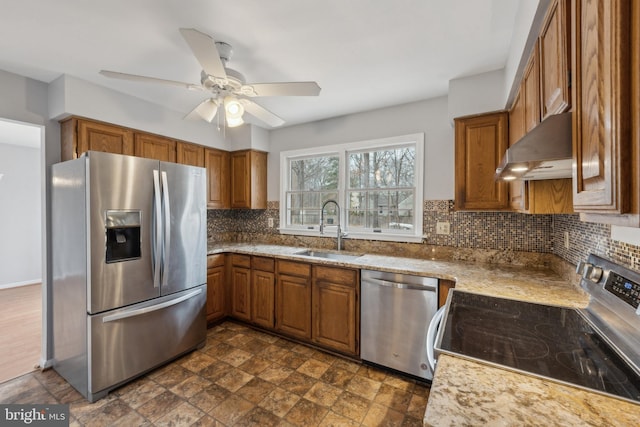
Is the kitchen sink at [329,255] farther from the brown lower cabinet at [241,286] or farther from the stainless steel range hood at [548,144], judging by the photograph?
the stainless steel range hood at [548,144]

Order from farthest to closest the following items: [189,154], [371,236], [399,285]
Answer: [189,154], [371,236], [399,285]

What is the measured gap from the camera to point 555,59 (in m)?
1.07

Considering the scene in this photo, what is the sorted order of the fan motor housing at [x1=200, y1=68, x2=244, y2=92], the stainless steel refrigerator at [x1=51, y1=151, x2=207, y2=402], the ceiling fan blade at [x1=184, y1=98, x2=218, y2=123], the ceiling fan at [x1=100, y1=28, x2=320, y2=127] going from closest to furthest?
the ceiling fan at [x1=100, y1=28, x2=320, y2=127] < the fan motor housing at [x1=200, y1=68, x2=244, y2=92] < the stainless steel refrigerator at [x1=51, y1=151, x2=207, y2=402] < the ceiling fan blade at [x1=184, y1=98, x2=218, y2=123]

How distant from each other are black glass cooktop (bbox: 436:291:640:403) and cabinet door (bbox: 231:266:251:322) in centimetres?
227

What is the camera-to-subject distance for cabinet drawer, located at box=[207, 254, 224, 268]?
300cm

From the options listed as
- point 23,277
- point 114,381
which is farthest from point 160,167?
point 23,277

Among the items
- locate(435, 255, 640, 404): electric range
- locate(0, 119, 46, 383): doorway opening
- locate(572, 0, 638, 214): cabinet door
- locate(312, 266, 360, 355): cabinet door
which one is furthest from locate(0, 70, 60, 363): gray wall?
locate(572, 0, 638, 214): cabinet door

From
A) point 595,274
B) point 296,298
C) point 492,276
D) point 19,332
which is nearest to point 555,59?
point 595,274

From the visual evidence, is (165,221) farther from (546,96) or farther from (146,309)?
(546,96)

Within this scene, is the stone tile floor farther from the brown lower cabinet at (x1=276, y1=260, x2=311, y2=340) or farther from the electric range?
the electric range

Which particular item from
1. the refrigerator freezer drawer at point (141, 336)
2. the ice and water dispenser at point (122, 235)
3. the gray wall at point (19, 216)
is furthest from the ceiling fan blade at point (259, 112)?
the gray wall at point (19, 216)

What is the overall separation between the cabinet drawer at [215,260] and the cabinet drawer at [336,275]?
121cm

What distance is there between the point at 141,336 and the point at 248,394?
3.18 feet

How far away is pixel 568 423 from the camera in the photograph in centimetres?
61
